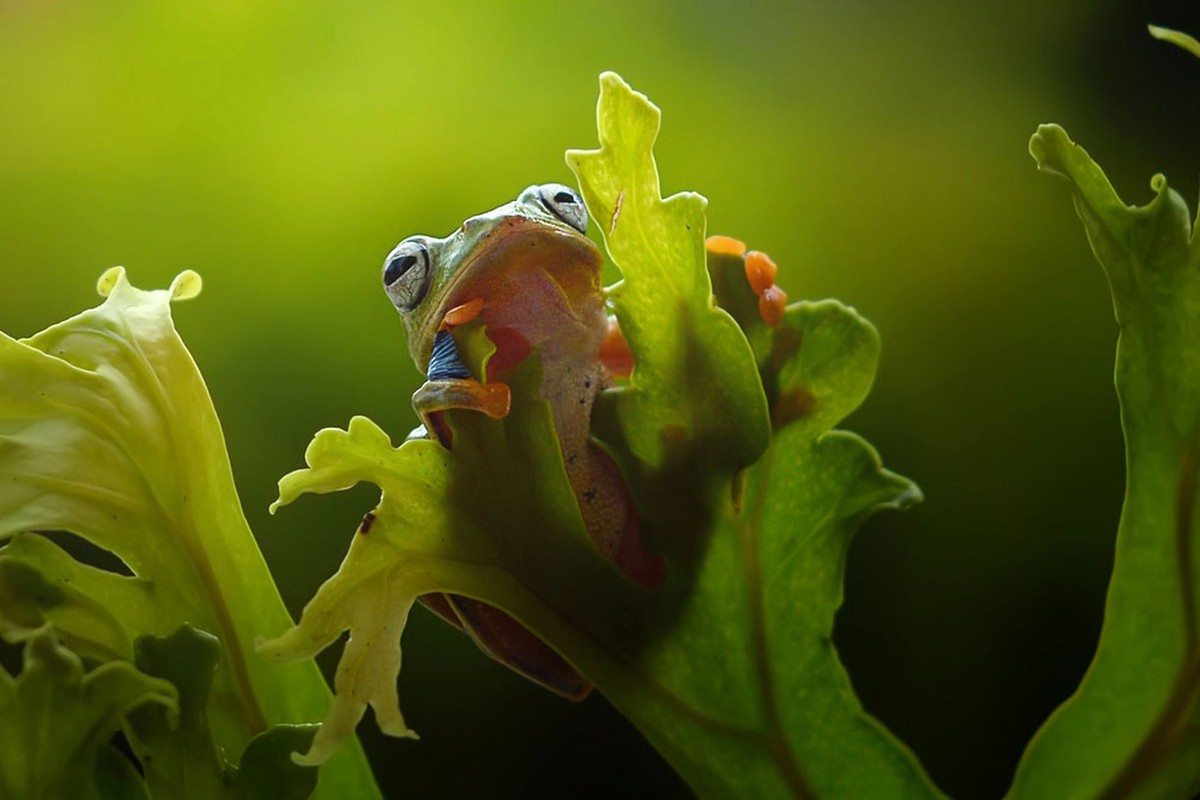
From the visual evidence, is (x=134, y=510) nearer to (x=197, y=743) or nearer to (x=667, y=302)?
(x=197, y=743)

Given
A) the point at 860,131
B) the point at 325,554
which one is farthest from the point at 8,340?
the point at 860,131

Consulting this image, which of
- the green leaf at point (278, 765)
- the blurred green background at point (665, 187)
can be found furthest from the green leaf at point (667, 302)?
the blurred green background at point (665, 187)

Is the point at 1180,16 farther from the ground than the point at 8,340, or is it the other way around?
the point at 1180,16

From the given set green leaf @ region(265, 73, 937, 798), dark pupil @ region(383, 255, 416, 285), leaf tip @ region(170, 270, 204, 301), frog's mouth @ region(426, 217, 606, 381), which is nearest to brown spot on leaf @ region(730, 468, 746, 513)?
green leaf @ region(265, 73, 937, 798)

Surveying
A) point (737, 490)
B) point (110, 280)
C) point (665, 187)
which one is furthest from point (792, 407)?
point (665, 187)

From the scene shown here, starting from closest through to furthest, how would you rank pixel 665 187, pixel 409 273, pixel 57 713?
pixel 57 713 → pixel 409 273 → pixel 665 187

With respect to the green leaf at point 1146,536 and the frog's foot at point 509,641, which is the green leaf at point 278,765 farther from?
the green leaf at point 1146,536

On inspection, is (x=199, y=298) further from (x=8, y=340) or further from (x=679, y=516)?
(x=679, y=516)
